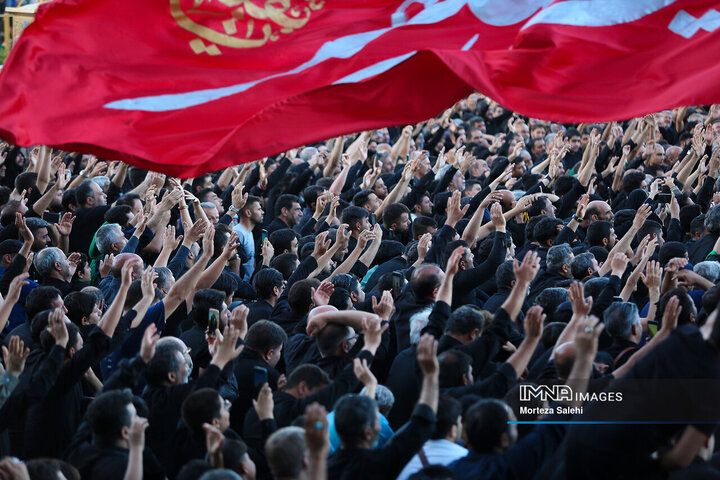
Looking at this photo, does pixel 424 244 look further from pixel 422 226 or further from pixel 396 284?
pixel 422 226

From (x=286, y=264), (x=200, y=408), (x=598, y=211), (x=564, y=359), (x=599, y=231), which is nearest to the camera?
(x=200, y=408)

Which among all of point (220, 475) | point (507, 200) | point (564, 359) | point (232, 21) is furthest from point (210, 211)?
point (220, 475)

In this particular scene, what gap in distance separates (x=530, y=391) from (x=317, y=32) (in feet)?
10.8

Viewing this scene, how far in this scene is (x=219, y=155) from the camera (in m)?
6.86

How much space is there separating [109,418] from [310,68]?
303cm

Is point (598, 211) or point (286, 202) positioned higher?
point (286, 202)

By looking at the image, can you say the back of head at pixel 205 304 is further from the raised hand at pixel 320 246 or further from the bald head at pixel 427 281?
the raised hand at pixel 320 246

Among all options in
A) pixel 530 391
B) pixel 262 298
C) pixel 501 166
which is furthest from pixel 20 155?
pixel 530 391

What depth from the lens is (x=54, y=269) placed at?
29.8ft

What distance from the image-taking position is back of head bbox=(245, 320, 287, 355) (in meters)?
7.05

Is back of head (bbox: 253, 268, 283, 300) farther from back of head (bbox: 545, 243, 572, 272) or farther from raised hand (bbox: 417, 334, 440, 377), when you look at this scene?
raised hand (bbox: 417, 334, 440, 377)

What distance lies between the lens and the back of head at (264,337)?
7.05 m

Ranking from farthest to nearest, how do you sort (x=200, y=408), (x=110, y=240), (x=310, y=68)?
(x=110, y=240), (x=310, y=68), (x=200, y=408)

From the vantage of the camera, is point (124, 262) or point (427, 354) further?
point (124, 262)
